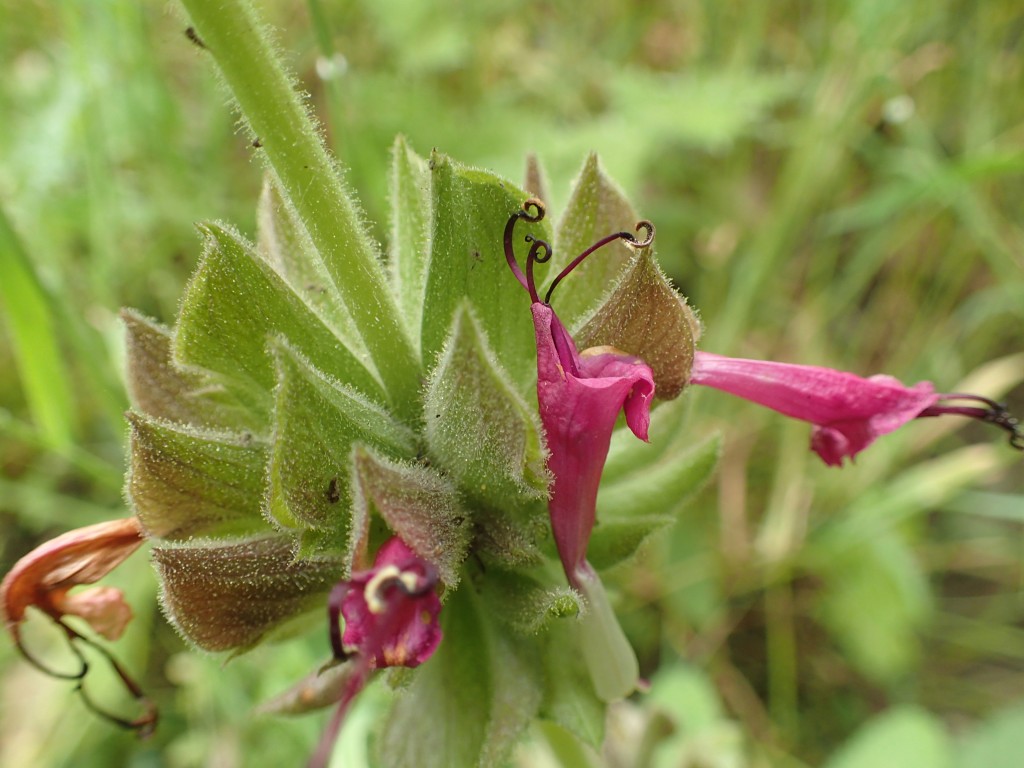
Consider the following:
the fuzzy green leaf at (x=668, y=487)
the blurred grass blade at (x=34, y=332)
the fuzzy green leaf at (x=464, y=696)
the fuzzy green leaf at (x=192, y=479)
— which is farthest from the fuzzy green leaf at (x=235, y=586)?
the blurred grass blade at (x=34, y=332)

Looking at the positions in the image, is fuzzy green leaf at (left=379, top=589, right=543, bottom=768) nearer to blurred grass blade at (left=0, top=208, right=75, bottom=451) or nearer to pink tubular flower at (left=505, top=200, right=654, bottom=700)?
pink tubular flower at (left=505, top=200, right=654, bottom=700)

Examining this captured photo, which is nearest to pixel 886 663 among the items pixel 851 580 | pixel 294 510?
pixel 851 580

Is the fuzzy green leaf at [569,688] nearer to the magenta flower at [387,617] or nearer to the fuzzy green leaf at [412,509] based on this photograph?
the fuzzy green leaf at [412,509]

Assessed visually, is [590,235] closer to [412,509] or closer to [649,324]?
[649,324]

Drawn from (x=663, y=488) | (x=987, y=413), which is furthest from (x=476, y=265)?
(x=987, y=413)

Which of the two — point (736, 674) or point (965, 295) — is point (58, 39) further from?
point (965, 295)

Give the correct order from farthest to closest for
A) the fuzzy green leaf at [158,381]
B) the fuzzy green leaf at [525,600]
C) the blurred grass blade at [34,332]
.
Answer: the blurred grass blade at [34,332], the fuzzy green leaf at [158,381], the fuzzy green leaf at [525,600]
